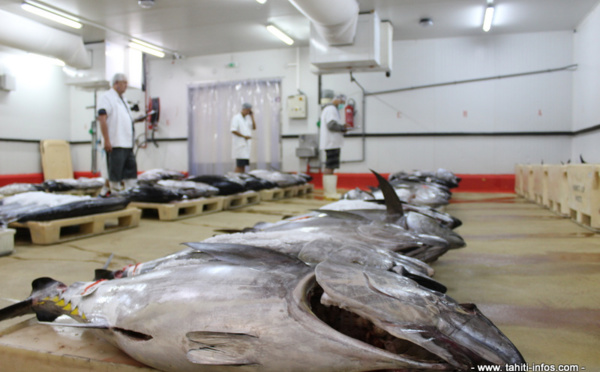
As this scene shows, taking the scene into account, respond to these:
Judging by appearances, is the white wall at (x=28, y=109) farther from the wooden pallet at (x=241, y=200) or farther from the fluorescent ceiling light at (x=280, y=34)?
the wooden pallet at (x=241, y=200)

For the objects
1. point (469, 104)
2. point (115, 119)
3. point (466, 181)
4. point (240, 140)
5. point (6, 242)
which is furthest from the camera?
point (469, 104)

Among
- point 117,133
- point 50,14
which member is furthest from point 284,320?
point 50,14

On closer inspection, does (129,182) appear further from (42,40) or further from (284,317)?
(284,317)

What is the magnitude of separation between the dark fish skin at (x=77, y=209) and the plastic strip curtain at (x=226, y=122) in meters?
8.06

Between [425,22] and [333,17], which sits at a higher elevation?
[425,22]

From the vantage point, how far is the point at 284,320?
1225mm

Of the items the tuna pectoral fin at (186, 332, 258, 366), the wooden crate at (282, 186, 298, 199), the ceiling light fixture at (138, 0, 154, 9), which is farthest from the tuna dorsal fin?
the ceiling light fixture at (138, 0, 154, 9)

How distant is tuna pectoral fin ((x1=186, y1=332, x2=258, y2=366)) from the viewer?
1.20 metres

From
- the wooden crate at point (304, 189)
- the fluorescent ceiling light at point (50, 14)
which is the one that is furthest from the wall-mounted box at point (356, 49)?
the fluorescent ceiling light at point (50, 14)

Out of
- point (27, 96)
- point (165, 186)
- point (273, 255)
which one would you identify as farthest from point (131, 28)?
point (273, 255)

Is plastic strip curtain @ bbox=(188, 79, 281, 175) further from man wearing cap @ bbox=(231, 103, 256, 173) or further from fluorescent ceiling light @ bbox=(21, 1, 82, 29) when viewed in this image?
fluorescent ceiling light @ bbox=(21, 1, 82, 29)

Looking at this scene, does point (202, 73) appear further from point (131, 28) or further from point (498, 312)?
point (498, 312)

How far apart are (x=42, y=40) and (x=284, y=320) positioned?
1136 centimetres

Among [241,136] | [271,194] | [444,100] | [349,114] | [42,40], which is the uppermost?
[42,40]
